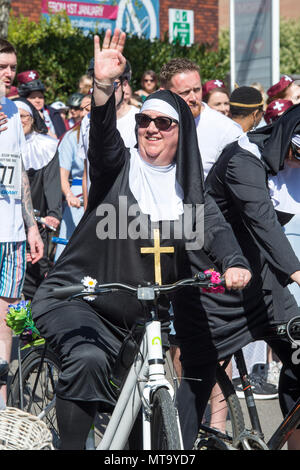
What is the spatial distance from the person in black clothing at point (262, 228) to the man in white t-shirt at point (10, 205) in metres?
1.39

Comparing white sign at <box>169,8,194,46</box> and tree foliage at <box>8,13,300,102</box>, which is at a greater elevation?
white sign at <box>169,8,194,46</box>

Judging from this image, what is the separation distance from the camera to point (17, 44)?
570 inches

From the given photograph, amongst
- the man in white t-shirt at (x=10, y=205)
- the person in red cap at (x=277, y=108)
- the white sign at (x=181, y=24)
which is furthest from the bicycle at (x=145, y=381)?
the white sign at (x=181, y=24)

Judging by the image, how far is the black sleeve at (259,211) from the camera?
3.52m

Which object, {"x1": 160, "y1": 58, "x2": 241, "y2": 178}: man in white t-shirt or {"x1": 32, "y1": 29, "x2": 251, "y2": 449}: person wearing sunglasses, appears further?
{"x1": 160, "y1": 58, "x2": 241, "y2": 178}: man in white t-shirt

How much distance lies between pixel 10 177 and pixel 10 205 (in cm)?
17

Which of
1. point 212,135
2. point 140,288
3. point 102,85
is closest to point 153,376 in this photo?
point 140,288

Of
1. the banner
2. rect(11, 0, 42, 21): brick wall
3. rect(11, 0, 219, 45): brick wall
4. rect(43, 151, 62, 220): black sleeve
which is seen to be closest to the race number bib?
rect(43, 151, 62, 220): black sleeve

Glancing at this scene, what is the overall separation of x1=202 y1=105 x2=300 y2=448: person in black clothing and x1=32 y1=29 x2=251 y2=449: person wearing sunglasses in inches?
7.5

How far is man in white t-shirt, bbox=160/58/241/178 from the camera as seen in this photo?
5176mm

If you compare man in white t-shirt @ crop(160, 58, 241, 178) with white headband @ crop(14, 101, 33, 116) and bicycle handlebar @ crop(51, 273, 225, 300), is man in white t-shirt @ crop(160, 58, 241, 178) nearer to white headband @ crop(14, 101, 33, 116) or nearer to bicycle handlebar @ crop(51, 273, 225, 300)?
white headband @ crop(14, 101, 33, 116)

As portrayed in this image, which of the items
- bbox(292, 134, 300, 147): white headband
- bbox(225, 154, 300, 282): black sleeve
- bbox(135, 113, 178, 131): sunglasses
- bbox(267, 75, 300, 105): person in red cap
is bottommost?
bbox(225, 154, 300, 282): black sleeve
